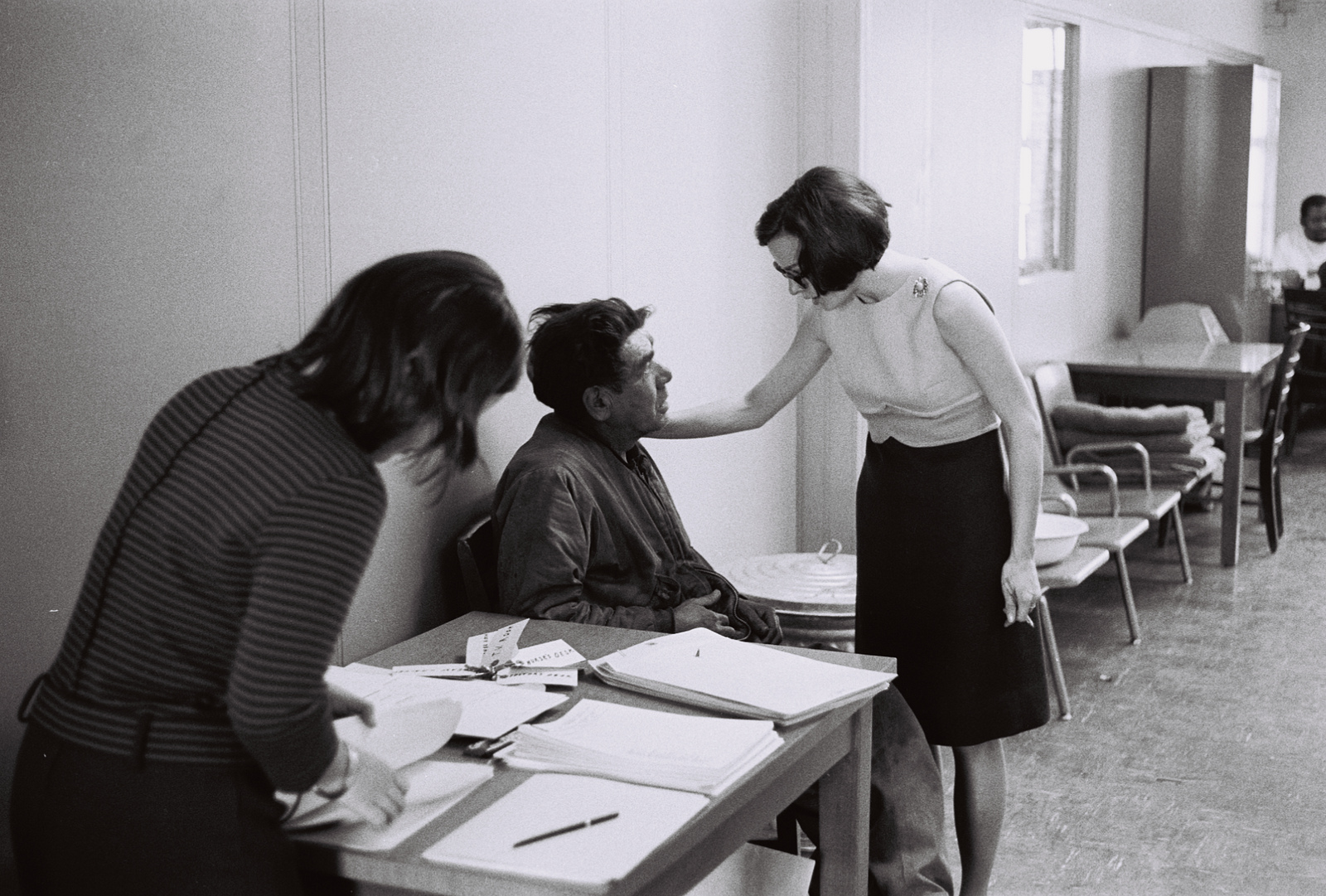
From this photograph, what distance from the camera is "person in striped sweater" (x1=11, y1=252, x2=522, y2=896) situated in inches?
57.4

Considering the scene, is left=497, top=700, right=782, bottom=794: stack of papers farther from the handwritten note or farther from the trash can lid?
the trash can lid

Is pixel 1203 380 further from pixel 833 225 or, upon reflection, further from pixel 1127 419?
pixel 833 225

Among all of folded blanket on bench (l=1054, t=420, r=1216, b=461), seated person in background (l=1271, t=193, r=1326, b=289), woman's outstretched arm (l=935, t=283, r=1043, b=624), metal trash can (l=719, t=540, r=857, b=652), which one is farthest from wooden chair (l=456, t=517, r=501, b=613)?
seated person in background (l=1271, t=193, r=1326, b=289)

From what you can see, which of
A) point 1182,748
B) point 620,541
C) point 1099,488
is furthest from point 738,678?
point 1099,488

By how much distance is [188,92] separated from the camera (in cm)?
225

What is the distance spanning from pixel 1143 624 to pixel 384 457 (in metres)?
4.53

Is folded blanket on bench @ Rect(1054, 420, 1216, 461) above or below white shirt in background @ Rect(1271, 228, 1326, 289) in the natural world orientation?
below

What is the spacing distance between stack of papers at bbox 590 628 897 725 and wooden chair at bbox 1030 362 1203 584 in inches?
136

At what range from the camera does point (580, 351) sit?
2.82 metres

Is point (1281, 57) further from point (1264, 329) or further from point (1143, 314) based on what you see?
point (1143, 314)

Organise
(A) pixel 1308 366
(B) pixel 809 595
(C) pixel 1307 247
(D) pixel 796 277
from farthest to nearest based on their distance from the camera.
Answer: (C) pixel 1307 247 < (A) pixel 1308 366 < (B) pixel 809 595 < (D) pixel 796 277

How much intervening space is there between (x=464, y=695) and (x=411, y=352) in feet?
2.46

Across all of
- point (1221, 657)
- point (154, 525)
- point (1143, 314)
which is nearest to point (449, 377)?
point (154, 525)

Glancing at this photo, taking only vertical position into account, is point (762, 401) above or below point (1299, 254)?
below
